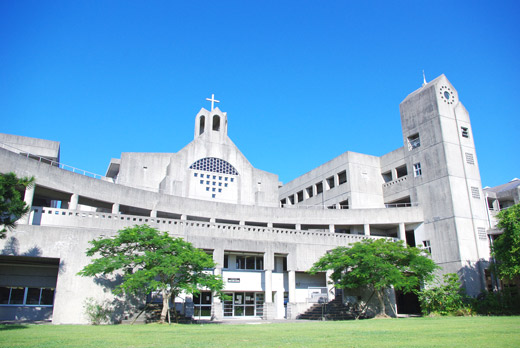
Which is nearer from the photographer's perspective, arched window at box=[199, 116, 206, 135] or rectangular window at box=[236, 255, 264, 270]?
rectangular window at box=[236, 255, 264, 270]

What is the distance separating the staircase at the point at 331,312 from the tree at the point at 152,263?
27.7 ft

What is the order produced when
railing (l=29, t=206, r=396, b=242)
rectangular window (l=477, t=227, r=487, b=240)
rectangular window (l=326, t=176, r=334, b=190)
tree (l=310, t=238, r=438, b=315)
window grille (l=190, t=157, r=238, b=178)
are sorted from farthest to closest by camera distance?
rectangular window (l=326, t=176, r=334, b=190) < window grille (l=190, t=157, r=238, b=178) < rectangular window (l=477, t=227, r=487, b=240) < railing (l=29, t=206, r=396, b=242) < tree (l=310, t=238, r=438, b=315)

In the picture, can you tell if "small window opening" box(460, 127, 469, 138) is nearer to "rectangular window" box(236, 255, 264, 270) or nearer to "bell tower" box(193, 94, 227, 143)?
"rectangular window" box(236, 255, 264, 270)

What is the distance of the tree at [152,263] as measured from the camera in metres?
20.2

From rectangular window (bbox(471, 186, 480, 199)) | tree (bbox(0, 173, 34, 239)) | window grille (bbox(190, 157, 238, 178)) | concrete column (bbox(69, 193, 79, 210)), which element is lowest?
tree (bbox(0, 173, 34, 239))

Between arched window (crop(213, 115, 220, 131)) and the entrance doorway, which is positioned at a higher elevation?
arched window (crop(213, 115, 220, 131))

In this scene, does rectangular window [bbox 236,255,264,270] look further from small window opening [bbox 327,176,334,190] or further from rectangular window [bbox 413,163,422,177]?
small window opening [bbox 327,176,334,190]

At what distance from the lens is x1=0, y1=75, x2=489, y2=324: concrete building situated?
25.5 m

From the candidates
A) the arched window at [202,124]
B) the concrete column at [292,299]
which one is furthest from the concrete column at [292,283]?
the arched window at [202,124]

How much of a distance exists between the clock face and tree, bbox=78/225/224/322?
28348mm

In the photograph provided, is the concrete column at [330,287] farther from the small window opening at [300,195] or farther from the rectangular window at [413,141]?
the small window opening at [300,195]

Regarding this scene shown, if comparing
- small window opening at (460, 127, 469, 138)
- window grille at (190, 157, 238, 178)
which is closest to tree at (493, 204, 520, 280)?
small window opening at (460, 127, 469, 138)

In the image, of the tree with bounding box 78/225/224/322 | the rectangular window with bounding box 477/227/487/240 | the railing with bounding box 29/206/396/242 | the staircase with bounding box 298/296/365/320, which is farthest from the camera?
the rectangular window with bounding box 477/227/487/240

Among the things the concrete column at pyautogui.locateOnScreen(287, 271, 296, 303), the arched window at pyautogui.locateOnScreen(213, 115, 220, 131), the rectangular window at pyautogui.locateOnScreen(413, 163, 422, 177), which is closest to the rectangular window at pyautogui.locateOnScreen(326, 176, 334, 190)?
the rectangular window at pyautogui.locateOnScreen(413, 163, 422, 177)
